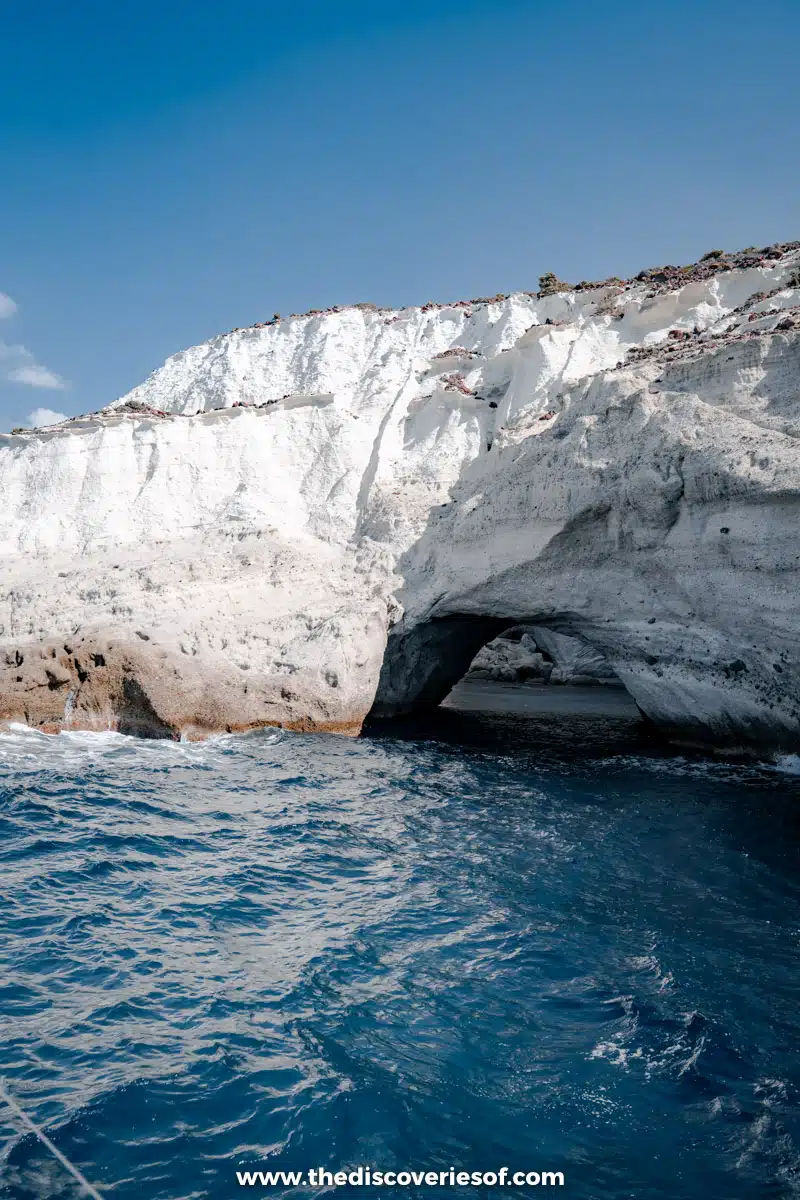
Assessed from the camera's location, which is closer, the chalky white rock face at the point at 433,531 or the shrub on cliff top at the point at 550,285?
the chalky white rock face at the point at 433,531

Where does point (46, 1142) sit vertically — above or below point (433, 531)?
below

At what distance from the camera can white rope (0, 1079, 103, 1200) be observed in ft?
15.1

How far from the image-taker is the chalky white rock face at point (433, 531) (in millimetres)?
16438

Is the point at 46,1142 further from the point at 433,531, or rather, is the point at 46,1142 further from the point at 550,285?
the point at 550,285

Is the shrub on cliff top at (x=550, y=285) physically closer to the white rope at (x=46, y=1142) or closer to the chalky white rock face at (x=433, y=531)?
the chalky white rock face at (x=433, y=531)

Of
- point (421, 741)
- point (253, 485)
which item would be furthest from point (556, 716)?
point (253, 485)

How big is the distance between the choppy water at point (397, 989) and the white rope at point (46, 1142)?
0.06 metres

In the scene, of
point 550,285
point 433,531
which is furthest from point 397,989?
point 550,285

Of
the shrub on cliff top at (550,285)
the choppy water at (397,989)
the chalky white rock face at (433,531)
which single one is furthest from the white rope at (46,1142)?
the shrub on cliff top at (550,285)

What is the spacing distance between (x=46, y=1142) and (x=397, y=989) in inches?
122

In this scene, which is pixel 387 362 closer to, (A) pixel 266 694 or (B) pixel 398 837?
(A) pixel 266 694

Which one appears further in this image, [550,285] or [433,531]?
[550,285]

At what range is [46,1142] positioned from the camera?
493 centimetres

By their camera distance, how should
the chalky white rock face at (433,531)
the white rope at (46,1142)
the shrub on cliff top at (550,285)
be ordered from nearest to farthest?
the white rope at (46,1142)
the chalky white rock face at (433,531)
the shrub on cliff top at (550,285)
